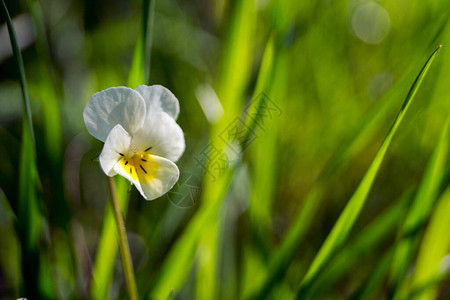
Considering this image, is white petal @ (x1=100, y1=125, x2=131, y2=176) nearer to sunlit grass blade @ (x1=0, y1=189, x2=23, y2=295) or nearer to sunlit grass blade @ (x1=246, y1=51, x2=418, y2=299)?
sunlit grass blade @ (x1=246, y1=51, x2=418, y2=299)

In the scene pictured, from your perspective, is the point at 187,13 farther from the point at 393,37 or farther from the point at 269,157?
the point at 269,157

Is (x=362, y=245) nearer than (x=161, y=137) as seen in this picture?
No

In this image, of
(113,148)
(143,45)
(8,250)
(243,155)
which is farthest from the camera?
(8,250)

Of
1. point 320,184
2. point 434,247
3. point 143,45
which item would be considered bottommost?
point 434,247

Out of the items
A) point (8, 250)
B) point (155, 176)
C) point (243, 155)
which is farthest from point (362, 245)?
point (8, 250)

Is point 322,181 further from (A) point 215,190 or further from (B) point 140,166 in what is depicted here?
(B) point 140,166

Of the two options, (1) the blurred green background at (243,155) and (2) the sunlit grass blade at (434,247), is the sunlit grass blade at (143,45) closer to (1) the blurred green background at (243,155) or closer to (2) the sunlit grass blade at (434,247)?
(1) the blurred green background at (243,155)

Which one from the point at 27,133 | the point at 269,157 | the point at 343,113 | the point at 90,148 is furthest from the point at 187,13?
the point at 27,133
